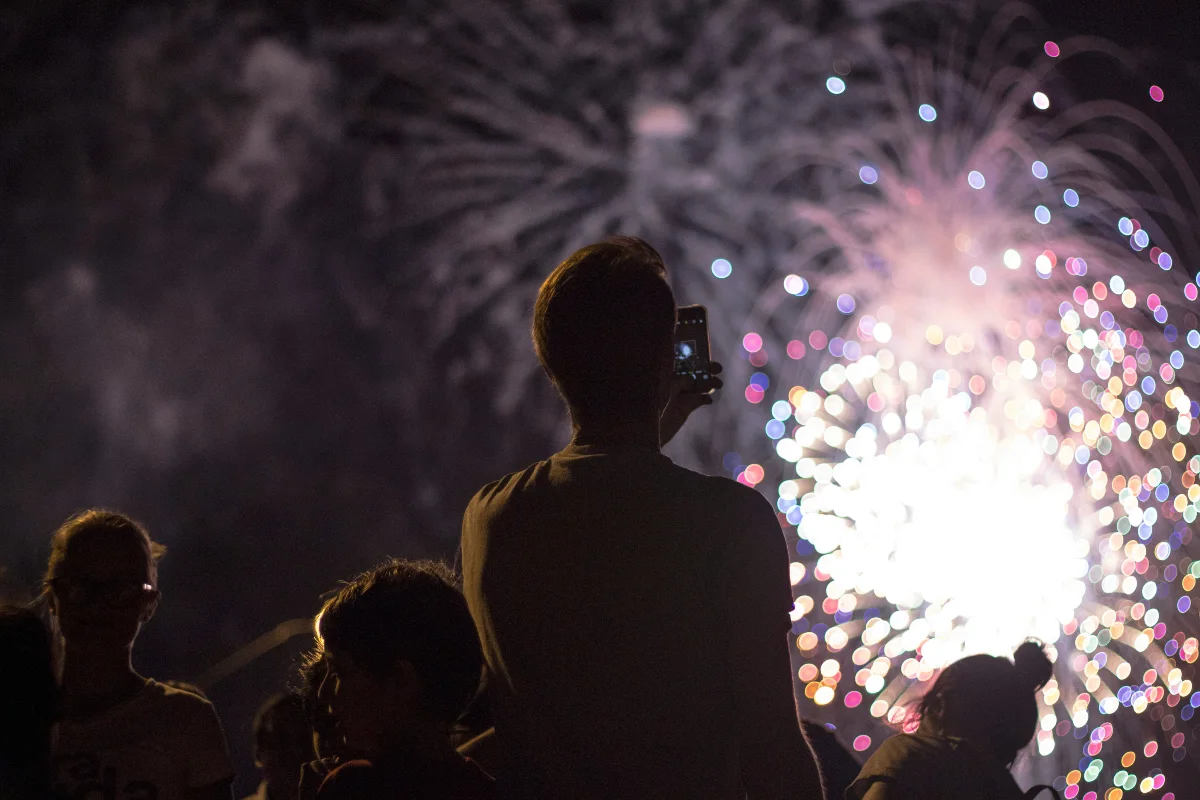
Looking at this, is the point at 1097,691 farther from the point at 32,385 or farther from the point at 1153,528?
the point at 32,385

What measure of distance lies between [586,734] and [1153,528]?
12132 millimetres

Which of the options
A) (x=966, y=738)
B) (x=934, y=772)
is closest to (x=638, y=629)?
(x=934, y=772)

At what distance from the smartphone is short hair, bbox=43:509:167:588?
1.41 m

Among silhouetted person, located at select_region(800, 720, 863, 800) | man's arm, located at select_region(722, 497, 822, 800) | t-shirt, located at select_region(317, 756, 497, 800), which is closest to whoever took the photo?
man's arm, located at select_region(722, 497, 822, 800)

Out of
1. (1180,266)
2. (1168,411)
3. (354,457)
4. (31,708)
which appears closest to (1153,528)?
(1168,411)

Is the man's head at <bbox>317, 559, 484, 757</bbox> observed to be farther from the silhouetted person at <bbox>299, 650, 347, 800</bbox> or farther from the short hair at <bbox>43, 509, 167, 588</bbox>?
the short hair at <bbox>43, 509, 167, 588</bbox>

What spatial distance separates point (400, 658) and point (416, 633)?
5cm

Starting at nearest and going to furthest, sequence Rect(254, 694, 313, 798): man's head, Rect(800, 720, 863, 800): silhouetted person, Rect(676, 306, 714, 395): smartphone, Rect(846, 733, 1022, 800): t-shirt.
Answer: Rect(676, 306, 714, 395): smartphone → Rect(846, 733, 1022, 800): t-shirt → Rect(254, 694, 313, 798): man's head → Rect(800, 720, 863, 800): silhouetted person

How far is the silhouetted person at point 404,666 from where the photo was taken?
6.60 ft

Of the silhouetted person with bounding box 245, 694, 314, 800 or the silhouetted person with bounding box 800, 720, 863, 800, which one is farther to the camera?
the silhouetted person with bounding box 800, 720, 863, 800

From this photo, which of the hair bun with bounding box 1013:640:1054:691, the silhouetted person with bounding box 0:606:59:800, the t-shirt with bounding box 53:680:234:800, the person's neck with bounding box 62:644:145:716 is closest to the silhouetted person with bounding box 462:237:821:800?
the silhouetted person with bounding box 0:606:59:800

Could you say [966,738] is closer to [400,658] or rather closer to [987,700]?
[987,700]

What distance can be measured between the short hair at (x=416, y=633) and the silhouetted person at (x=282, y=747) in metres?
1.60

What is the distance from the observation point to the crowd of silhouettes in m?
1.79
